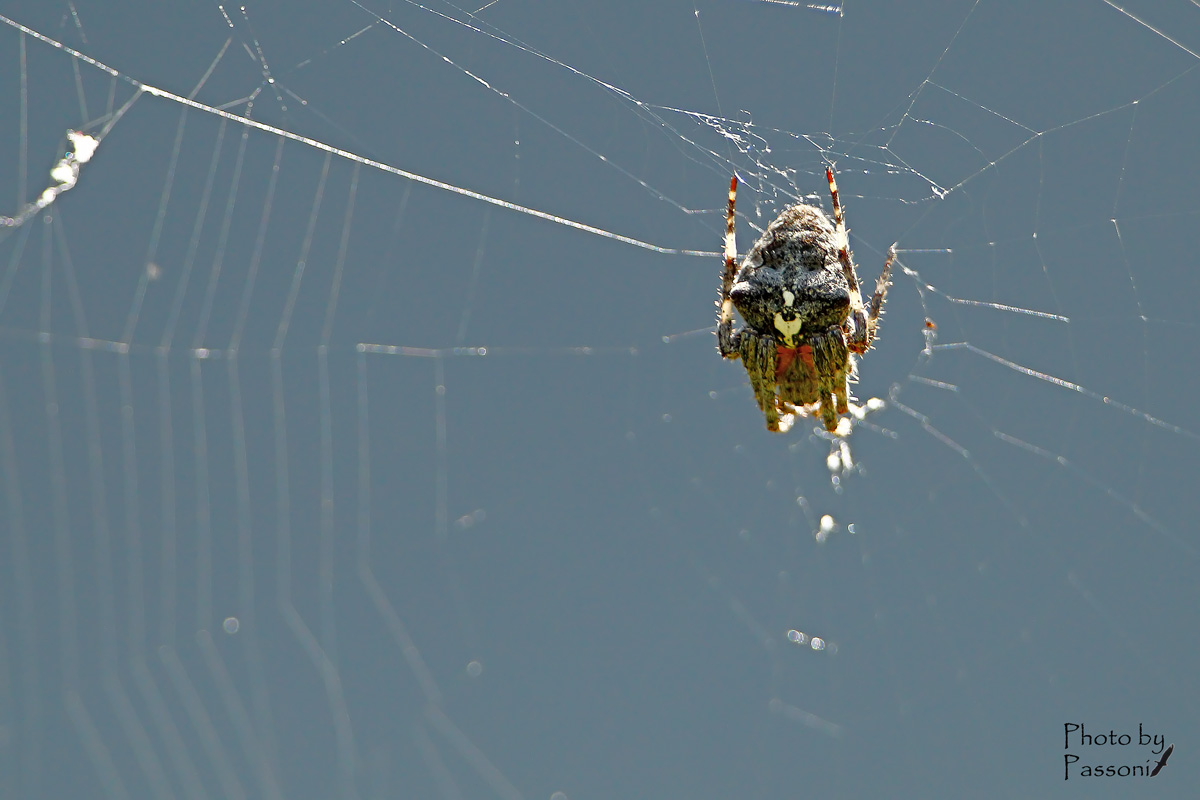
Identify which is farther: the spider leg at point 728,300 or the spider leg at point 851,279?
the spider leg at point 728,300

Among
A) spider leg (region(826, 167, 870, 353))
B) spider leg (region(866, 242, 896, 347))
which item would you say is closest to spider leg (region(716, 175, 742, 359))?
spider leg (region(826, 167, 870, 353))

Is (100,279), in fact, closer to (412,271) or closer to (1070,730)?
(412,271)

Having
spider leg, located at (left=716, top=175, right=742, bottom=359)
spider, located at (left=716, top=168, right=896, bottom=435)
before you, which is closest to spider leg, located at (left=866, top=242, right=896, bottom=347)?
spider, located at (left=716, top=168, right=896, bottom=435)

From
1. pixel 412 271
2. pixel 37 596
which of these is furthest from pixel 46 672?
pixel 412 271

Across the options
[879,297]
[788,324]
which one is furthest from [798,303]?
[879,297]

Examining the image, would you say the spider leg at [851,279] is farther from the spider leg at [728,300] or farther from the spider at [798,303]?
the spider leg at [728,300]

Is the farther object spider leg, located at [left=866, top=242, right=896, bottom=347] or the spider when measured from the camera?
spider leg, located at [left=866, top=242, right=896, bottom=347]

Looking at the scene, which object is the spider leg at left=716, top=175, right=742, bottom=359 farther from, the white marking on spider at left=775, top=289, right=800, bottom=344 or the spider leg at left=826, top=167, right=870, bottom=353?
the spider leg at left=826, top=167, right=870, bottom=353

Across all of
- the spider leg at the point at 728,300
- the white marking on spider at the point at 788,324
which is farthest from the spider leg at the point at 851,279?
the spider leg at the point at 728,300

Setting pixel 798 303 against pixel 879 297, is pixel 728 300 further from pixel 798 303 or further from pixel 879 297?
pixel 879 297

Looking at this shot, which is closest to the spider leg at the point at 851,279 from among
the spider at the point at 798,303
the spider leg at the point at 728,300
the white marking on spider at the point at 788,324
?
the spider at the point at 798,303
